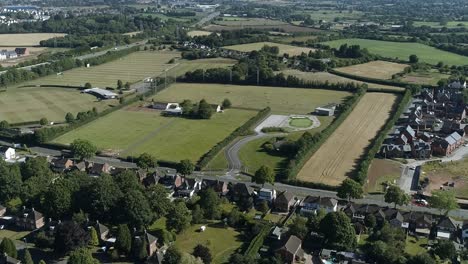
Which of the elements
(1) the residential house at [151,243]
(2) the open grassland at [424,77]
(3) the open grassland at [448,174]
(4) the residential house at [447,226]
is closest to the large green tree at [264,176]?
(1) the residential house at [151,243]

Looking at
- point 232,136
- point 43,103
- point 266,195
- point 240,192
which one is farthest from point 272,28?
point 266,195

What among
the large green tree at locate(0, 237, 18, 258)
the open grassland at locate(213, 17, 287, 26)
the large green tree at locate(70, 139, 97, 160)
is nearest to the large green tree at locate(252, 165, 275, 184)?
the large green tree at locate(70, 139, 97, 160)

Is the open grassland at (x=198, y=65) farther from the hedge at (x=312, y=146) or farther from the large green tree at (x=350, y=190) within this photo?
the large green tree at (x=350, y=190)

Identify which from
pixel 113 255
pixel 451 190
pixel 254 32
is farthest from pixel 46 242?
pixel 254 32

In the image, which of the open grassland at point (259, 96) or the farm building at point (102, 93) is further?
the farm building at point (102, 93)

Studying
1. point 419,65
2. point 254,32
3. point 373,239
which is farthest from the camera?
point 254,32

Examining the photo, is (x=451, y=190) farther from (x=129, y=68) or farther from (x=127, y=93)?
(x=129, y=68)

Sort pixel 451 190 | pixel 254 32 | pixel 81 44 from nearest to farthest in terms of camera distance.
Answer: pixel 451 190, pixel 81 44, pixel 254 32
